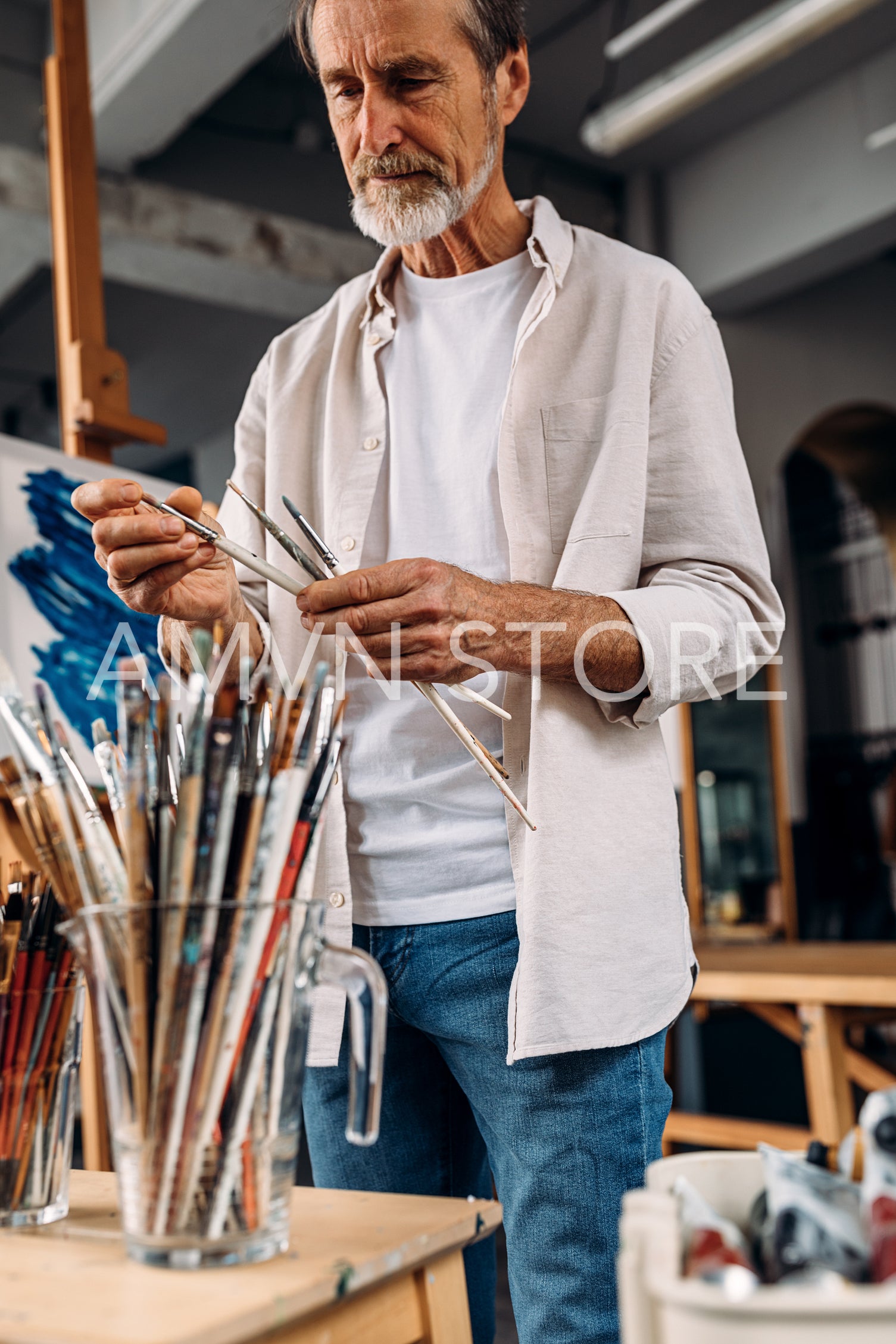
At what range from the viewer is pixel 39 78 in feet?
13.1

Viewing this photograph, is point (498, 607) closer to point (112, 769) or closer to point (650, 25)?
point (112, 769)

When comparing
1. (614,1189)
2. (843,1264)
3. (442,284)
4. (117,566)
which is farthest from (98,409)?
(843,1264)

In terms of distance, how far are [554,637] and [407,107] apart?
0.53 meters

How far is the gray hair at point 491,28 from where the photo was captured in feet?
3.66

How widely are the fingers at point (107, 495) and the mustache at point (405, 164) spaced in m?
0.43

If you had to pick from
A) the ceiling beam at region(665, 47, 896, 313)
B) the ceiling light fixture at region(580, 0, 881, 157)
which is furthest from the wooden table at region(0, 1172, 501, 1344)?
the ceiling beam at region(665, 47, 896, 313)

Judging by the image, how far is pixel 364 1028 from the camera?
1.95 ft

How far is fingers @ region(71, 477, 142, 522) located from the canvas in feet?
3.56

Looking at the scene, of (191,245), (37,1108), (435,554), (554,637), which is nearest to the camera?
(37,1108)

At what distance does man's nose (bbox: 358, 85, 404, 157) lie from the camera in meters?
1.09

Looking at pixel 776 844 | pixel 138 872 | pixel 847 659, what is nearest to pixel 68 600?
pixel 138 872

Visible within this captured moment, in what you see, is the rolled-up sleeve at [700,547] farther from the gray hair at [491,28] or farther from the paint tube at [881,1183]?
the paint tube at [881,1183]

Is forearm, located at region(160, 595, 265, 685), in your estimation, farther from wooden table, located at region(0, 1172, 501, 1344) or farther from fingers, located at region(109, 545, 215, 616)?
wooden table, located at region(0, 1172, 501, 1344)

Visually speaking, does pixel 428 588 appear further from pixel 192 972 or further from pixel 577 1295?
pixel 577 1295
